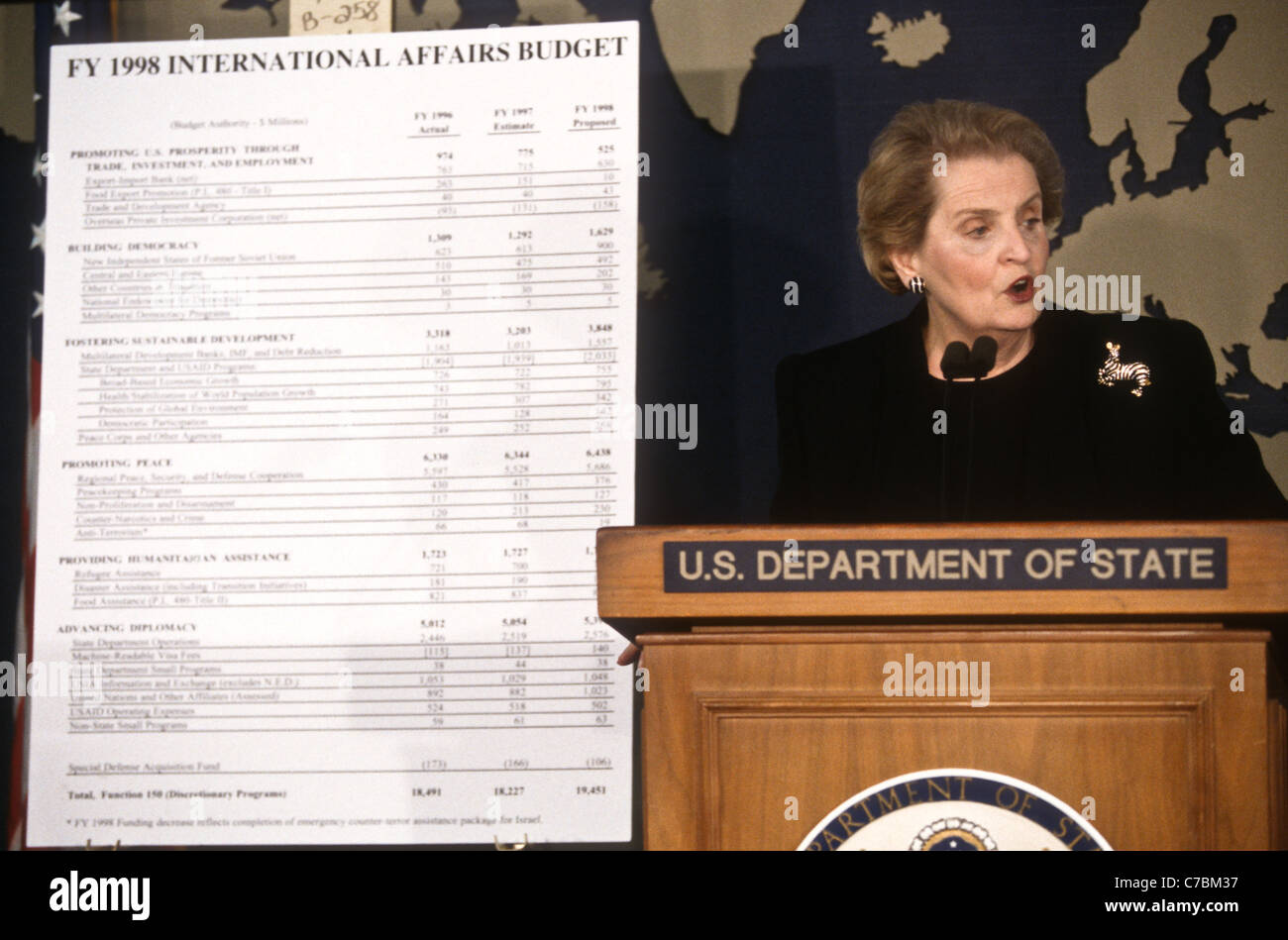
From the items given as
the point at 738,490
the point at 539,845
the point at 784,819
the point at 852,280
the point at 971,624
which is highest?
the point at 852,280

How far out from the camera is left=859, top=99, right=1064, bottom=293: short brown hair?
8.24ft

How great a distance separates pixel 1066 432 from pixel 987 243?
44 centimetres

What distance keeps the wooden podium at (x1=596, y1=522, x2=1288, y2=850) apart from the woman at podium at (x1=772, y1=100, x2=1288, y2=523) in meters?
1.11

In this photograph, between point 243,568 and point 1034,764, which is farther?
point 243,568

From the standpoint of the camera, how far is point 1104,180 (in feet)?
8.25

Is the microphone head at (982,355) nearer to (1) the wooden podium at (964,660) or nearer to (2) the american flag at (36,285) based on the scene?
(1) the wooden podium at (964,660)

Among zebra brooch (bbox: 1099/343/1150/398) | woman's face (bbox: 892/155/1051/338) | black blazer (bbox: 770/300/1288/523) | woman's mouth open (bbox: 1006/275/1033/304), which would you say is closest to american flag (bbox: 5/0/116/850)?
black blazer (bbox: 770/300/1288/523)

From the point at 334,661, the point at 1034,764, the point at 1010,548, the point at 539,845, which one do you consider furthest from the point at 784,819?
the point at 334,661

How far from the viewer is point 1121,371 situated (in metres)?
2.48

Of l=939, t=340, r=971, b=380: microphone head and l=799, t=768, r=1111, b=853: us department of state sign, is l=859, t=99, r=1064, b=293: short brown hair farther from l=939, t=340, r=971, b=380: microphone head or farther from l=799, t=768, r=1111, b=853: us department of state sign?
l=799, t=768, r=1111, b=853: us department of state sign

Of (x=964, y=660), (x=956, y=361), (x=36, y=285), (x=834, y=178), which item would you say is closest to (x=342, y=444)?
(x=36, y=285)

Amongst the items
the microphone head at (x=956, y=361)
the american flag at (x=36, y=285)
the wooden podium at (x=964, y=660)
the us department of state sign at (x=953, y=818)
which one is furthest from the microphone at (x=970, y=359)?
the american flag at (x=36, y=285)
